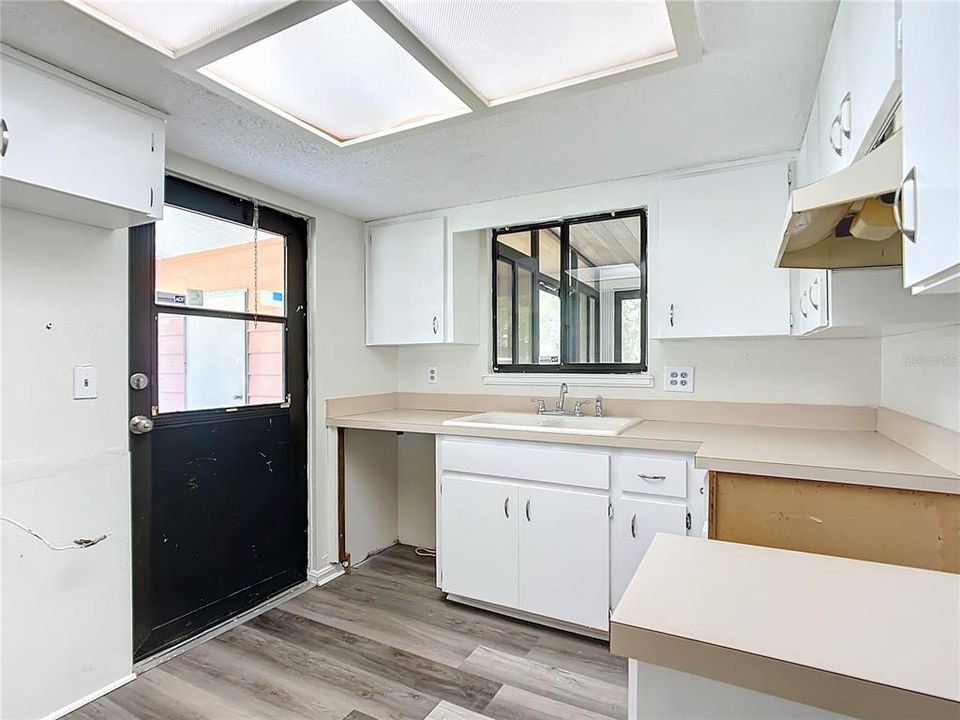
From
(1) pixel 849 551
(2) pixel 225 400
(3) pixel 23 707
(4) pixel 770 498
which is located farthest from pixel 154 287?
(1) pixel 849 551

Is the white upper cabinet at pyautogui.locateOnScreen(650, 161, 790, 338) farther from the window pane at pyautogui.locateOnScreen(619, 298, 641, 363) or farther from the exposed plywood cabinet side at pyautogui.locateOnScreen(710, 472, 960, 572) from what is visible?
the exposed plywood cabinet side at pyautogui.locateOnScreen(710, 472, 960, 572)

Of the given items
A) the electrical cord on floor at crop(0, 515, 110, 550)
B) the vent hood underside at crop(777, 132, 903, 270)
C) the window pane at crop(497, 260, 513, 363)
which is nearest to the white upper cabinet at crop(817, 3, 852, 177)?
the vent hood underside at crop(777, 132, 903, 270)

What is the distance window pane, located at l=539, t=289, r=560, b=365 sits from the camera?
2.96 metres

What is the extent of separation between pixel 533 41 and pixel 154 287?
5.65 feet

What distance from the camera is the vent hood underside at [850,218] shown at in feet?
2.54

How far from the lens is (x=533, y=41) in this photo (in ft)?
4.60

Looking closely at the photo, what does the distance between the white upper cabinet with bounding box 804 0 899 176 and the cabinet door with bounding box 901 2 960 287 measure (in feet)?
0.36

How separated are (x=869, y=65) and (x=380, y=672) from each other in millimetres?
2351

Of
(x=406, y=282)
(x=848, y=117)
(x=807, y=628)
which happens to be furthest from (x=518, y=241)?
(x=807, y=628)

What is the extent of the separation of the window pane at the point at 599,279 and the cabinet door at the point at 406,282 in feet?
2.47

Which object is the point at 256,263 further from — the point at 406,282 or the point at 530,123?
the point at 530,123

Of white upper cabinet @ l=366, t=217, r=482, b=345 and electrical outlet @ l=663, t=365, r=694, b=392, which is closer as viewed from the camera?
electrical outlet @ l=663, t=365, r=694, b=392

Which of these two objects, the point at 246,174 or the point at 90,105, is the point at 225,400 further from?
the point at 90,105

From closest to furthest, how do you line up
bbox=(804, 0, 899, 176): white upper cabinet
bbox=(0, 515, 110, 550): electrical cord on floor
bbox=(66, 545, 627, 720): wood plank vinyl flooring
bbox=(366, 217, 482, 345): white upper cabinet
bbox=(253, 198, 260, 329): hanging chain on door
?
bbox=(804, 0, 899, 176): white upper cabinet → bbox=(0, 515, 110, 550): electrical cord on floor → bbox=(66, 545, 627, 720): wood plank vinyl flooring → bbox=(253, 198, 260, 329): hanging chain on door → bbox=(366, 217, 482, 345): white upper cabinet
